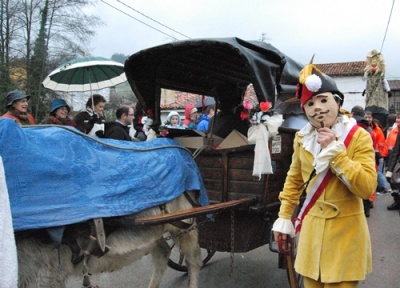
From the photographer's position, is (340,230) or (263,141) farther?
(263,141)

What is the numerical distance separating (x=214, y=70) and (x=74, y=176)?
8.40ft

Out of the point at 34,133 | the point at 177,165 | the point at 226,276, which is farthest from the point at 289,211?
the point at 226,276

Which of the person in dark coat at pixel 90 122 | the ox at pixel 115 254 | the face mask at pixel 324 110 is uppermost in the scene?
the face mask at pixel 324 110

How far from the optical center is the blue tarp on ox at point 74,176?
2.46m

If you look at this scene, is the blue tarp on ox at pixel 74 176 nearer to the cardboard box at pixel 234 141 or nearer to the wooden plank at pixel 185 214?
the wooden plank at pixel 185 214

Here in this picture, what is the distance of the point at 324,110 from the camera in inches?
100

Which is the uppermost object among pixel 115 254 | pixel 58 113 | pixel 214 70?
pixel 214 70

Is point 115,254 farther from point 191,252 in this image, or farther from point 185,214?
point 191,252

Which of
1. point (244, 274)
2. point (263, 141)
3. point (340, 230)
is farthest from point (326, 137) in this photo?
point (244, 274)

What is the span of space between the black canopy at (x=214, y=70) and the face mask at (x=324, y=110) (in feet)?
3.79

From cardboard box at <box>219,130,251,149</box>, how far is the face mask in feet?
5.49

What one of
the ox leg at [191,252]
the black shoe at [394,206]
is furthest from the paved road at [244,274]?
the black shoe at [394,206]

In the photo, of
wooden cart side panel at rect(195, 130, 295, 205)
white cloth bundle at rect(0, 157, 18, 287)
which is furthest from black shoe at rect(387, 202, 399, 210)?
white cloth bundle at rect(0, 157, 18, 287)

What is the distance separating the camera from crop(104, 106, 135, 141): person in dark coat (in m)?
5.46
